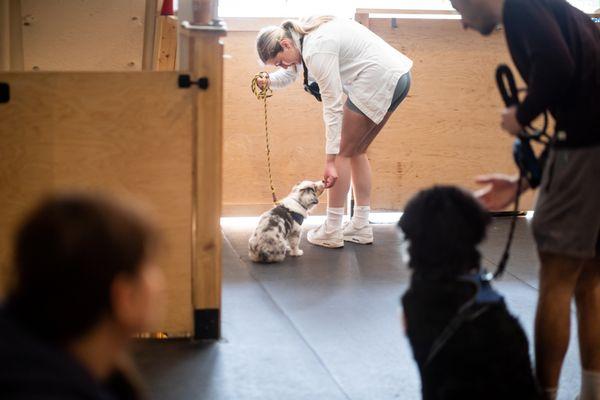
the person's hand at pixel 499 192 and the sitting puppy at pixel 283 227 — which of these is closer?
the person's hand at pixel 499 192

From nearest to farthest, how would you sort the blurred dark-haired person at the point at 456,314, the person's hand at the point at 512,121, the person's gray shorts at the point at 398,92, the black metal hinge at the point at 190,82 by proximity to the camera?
the blurred dark-haired person at the point at 456,314 < the person's hand at the point at 512,121 < the black metal hinge at the point at 190,82 < the person's gray shorts at the point at 398,92

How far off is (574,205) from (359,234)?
2.88 metres

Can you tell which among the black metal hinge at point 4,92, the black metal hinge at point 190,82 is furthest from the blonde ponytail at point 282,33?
the black metal hinge at point 4,92

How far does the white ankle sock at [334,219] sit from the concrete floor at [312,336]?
0.15 metres

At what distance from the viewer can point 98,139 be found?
3.12 metres

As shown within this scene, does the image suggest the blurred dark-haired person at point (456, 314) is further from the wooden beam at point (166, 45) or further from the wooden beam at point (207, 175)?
the wooden beam at point (166, 45)

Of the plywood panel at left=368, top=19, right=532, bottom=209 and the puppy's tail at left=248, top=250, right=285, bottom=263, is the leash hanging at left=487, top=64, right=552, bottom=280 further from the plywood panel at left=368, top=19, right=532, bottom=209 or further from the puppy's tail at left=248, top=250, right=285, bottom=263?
the plywood panel at left=368, top=19, right=532, bottom=209

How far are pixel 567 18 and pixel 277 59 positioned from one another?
2658mm

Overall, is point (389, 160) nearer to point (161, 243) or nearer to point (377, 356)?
point (377, 356)

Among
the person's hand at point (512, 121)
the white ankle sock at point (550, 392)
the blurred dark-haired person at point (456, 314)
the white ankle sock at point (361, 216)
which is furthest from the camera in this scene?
the white ankle sock at point (361, 216)

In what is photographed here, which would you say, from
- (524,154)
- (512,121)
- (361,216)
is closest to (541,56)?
(512,121)

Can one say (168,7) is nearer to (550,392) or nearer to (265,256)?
(265,256)

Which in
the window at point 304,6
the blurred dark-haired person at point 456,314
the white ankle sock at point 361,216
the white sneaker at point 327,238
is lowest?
the white sneaker at point 327,238

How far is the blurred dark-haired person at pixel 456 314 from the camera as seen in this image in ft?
6.59
